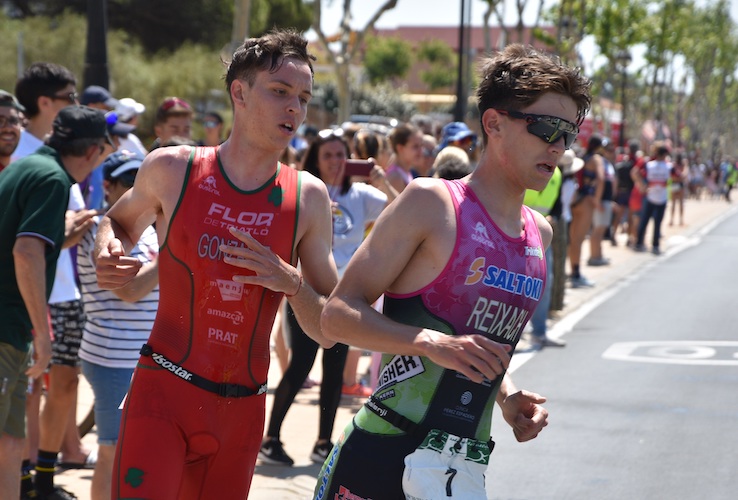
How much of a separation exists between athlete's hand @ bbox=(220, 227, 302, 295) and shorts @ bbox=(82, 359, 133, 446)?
1635 mm

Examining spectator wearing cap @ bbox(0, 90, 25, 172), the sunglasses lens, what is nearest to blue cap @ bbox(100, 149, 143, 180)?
spectator wearing cap @ bbox(0, 90, 25, 172)

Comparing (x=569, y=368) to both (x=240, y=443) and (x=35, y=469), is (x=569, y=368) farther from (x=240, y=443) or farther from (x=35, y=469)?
(x=240, y=443)

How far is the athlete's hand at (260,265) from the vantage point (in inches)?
131

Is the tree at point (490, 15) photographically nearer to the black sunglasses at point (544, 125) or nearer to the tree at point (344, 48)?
the tree at point (344, 48)

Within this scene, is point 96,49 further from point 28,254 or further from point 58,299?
point 28,254

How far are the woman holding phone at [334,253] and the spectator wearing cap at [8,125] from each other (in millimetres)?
1771

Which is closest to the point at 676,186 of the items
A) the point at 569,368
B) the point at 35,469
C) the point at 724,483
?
the point at 569,368

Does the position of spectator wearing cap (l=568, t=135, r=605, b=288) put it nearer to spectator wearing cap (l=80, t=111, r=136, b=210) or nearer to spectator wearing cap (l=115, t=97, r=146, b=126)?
spectator wearing cap (l=115, t=97, r=146, b=126)

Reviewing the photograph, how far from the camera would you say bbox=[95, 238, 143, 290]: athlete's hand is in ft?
11.2

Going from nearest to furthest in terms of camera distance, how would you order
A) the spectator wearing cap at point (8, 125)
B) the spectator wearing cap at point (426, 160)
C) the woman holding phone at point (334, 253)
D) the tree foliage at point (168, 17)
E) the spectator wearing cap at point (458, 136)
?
the spectator wearing cap at point (8, 125) < the woman holding phone at point (334, 253) < the spectator wearing cap at point (458, 136) < the spectator wearing cap at point (426, 160) < the tree foliage at point (168, 17)

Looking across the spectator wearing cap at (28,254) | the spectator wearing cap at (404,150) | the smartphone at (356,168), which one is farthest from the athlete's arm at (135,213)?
the spectator wearing cap at (404,150)

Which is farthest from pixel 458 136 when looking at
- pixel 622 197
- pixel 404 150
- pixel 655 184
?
pixel 622 197

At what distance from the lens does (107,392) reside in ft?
15.6

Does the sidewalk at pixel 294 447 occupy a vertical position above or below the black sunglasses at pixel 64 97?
below
